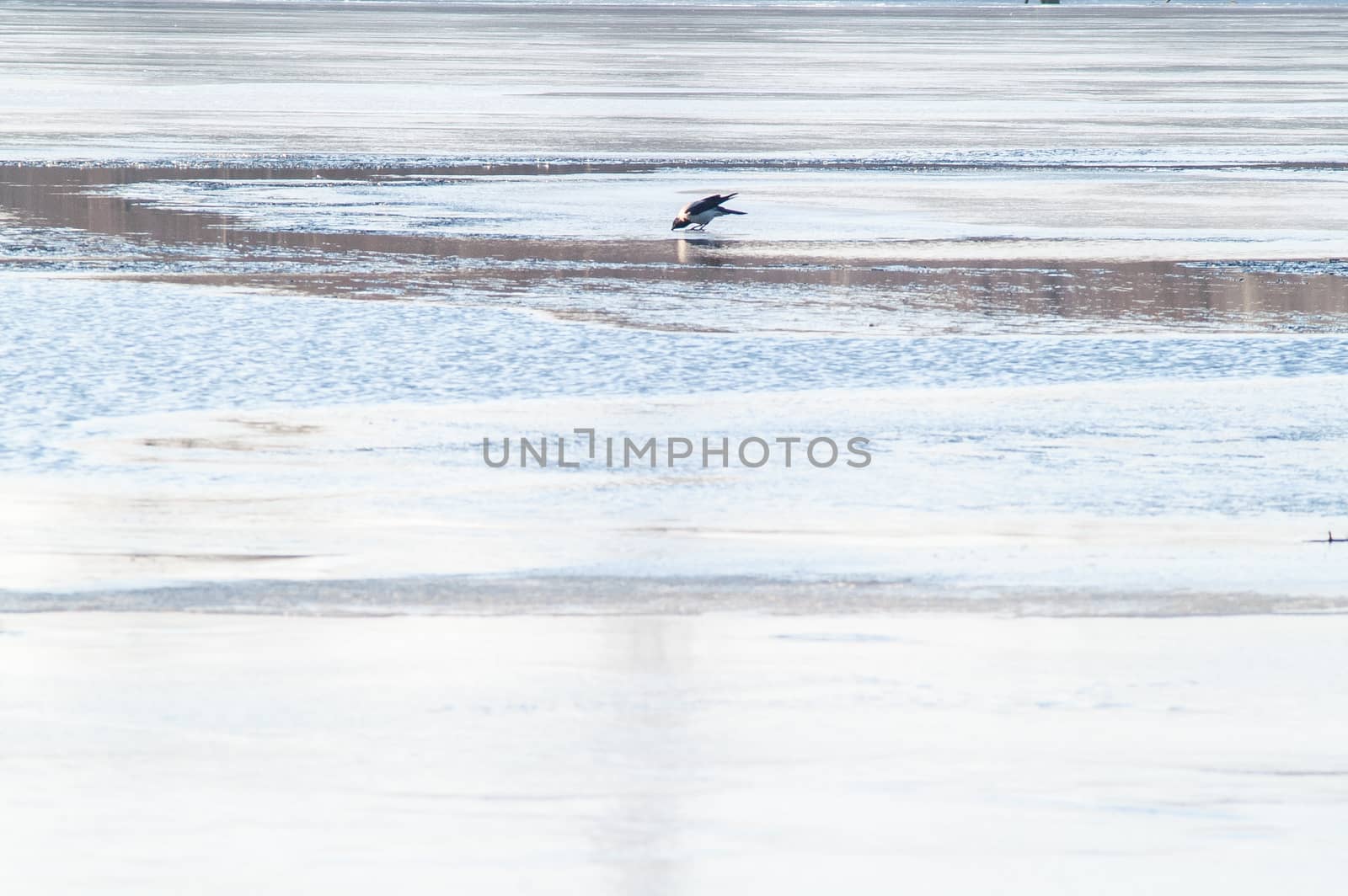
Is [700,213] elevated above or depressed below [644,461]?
above

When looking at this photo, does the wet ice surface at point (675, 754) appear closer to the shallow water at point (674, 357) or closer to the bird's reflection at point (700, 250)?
the shallow water at point (674, 357)

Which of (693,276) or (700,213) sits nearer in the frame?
(693,276)

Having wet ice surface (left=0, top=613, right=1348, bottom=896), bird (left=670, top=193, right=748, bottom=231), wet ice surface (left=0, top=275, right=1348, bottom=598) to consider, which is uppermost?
bird (left=670, top=193, right=748, bottom=231)

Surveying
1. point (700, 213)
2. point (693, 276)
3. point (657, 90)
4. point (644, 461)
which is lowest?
point (644, 461)

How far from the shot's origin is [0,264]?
41.6ft

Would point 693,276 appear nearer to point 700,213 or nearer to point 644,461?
point 700,213

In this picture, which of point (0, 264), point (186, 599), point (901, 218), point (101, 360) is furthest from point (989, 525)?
point (901, 218)

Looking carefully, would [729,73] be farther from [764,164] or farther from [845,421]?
[845,421]

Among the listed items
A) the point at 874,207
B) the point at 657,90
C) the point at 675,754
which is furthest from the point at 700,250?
the point at 657,90

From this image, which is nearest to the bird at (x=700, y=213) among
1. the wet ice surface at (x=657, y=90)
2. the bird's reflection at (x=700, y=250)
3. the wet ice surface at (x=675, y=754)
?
the bird's reflection at (x=700, y=250)

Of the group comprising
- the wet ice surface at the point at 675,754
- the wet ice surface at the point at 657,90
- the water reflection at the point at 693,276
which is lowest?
the wet ice surface at the point at 675,754

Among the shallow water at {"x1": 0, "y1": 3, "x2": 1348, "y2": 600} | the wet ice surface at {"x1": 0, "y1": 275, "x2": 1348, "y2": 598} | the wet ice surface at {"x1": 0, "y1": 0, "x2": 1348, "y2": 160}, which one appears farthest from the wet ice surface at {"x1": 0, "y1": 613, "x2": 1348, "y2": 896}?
the wet ice surface at {"x1": 0, "y1": 0, "x2": 1348, "y2": 160}

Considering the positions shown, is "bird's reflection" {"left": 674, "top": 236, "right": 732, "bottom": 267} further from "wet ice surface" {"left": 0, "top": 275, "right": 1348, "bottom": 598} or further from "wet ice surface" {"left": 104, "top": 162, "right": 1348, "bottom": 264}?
"wet ice surface" {"left": 0, "top": 275, "right": 1348, "bottom": 598}

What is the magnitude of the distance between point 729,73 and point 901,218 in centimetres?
2471
